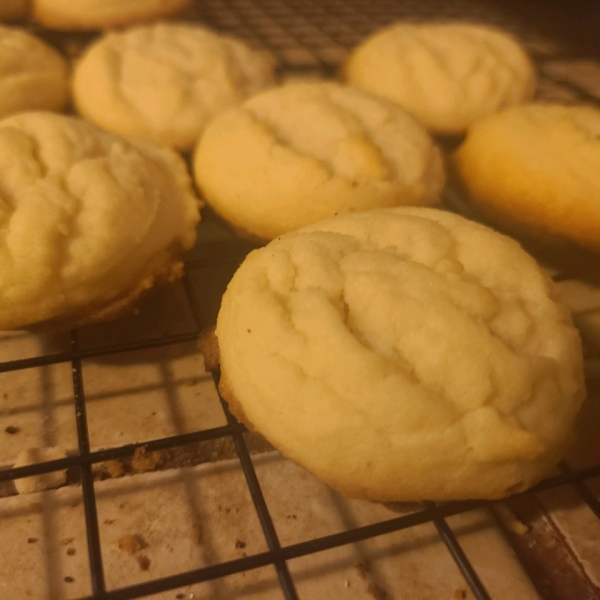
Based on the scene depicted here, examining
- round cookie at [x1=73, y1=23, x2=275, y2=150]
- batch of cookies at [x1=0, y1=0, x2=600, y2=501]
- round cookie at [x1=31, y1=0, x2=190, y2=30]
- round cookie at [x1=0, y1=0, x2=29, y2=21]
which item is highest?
batch of cookies at [x1=0, y1=0, x2=600, y2=501]

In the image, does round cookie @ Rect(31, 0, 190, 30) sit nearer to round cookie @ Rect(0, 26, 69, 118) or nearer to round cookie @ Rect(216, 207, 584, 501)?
round cookie @ Rect(0, 26, 69, 118)

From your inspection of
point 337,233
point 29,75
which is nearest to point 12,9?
point 29,75

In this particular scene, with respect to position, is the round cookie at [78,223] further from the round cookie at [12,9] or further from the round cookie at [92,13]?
the round cookie at [12,9]

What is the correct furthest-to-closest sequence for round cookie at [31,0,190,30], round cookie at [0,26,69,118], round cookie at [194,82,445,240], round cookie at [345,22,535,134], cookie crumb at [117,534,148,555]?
round cookie at [31,0,190,30], round cookie at [345,22,535,134], round cookie at [0,26,69,118], round cookie at [194,82,445,240], cookie crumb at [117,534,148,555]

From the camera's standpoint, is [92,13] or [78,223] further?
[92,13]

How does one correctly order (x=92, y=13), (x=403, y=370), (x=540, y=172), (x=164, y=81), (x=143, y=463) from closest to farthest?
1. (x=403, y=370)
2. (x=143, y=463)
3. (x=540, y=172)
4. (x=164, y=81)
5. (x=92, y=13)

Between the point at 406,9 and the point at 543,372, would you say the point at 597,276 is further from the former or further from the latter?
the point at 406,9

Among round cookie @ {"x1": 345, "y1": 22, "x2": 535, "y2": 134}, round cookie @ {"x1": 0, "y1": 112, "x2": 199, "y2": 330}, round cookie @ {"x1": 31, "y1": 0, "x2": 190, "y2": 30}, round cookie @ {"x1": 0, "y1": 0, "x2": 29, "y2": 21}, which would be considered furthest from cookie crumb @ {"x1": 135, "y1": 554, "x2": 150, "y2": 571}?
round cookie @ {"x1": 0, "y1": 0, "x2": 29, "y2": 21}

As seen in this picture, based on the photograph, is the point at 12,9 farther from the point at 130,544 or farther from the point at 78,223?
the point at 130,544
